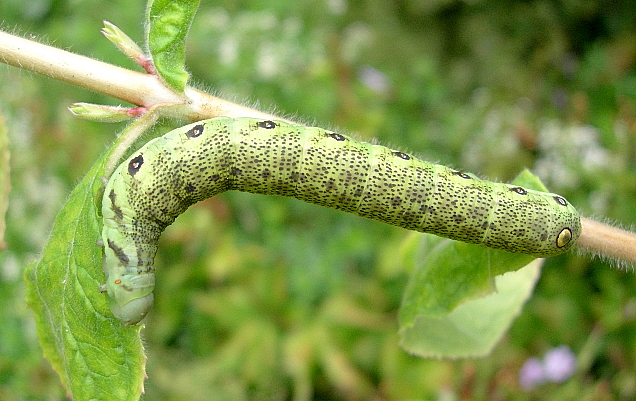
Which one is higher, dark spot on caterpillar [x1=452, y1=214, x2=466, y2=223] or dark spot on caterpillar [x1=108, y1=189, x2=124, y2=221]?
dark spot on caterpillar [x1=452, y1=214, x2=466, y2=223]

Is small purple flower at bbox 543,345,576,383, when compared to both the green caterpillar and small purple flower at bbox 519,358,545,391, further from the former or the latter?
the green caterpillar

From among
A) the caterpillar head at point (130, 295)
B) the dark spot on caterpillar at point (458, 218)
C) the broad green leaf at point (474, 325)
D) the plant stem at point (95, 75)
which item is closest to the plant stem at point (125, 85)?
the plant stem at point (95, 75)

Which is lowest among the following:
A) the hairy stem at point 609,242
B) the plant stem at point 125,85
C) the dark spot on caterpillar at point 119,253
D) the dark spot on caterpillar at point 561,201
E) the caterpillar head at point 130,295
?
the caterpillar head at point 130,295

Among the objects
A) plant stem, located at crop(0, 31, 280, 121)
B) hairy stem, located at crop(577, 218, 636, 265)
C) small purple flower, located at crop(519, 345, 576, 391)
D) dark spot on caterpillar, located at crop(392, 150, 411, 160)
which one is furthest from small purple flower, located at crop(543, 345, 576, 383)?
plant stem, located at crop(0, 31, 280, 121)

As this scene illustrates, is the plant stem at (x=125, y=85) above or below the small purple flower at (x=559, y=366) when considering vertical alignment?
above

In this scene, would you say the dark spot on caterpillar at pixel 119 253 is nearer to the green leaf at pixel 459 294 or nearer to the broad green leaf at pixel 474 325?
the green leaf at pixel 459 294
